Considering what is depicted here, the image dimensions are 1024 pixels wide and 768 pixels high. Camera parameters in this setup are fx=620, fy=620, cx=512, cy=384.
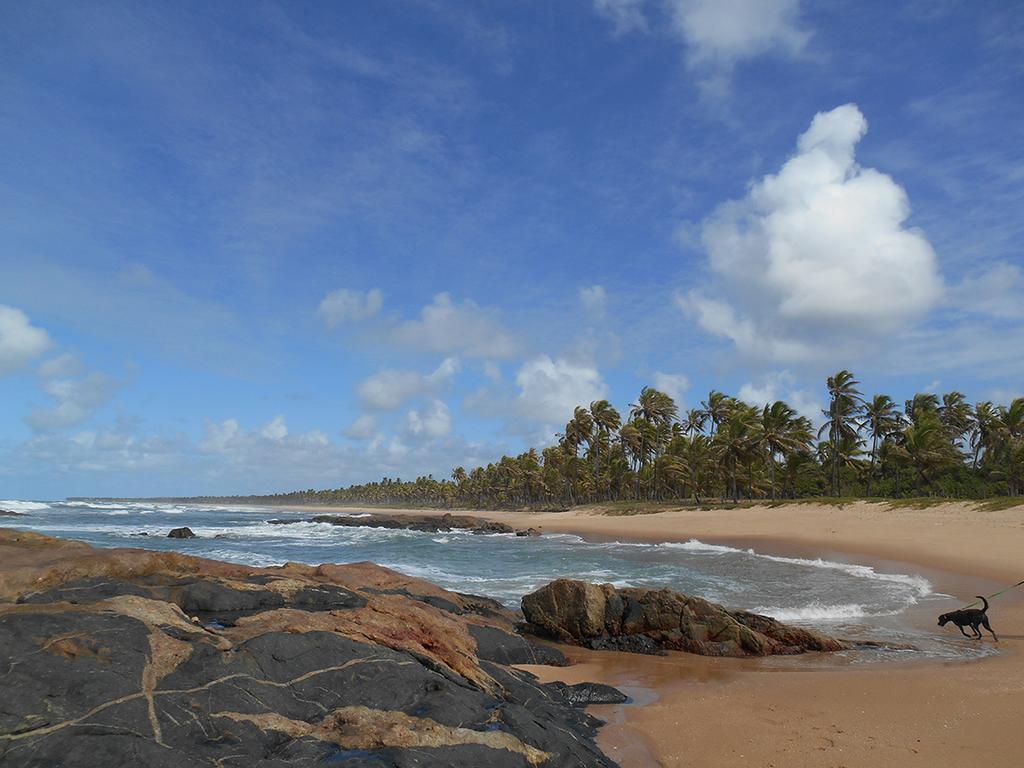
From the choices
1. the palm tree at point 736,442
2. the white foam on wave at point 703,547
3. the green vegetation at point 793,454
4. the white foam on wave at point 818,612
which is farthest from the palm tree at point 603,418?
the white foam on wave at point 818,612

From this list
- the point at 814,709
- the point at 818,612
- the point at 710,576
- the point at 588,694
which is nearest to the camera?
the point at 814,709

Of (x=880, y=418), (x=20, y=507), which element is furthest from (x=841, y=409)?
(x=20, y=507)

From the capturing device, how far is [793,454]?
5969cm

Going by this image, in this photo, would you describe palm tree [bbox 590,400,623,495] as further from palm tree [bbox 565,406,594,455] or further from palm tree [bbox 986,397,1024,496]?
palm tree [bbox 986,397,1024,496]

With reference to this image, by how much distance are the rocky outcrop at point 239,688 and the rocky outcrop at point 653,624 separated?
168 inches

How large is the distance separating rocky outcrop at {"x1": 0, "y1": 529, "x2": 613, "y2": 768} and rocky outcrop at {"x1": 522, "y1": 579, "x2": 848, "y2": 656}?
14.0ft

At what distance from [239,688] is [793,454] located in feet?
204

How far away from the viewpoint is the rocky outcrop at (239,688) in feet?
14.0

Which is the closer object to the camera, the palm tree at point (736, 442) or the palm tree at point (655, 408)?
the palm tree at point (736, 442)

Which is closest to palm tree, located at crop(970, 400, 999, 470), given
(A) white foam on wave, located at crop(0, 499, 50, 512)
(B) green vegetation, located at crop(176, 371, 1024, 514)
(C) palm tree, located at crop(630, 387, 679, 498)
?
(B) green vegetation, located at crop(176, 371, 1024, 514)

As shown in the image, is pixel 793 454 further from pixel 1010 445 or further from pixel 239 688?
pixel 239 688

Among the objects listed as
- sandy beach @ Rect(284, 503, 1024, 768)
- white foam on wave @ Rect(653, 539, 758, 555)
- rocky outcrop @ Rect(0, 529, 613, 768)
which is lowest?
white foam on wave @ Rect(653, 539, 758, 555)

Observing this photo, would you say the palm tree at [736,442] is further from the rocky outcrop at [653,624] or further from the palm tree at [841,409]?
the rocky outcrop at [653,624]

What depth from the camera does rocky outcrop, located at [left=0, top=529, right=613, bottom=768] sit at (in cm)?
428
